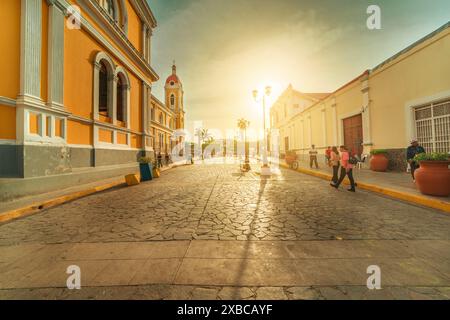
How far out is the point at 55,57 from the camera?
23.0 feet

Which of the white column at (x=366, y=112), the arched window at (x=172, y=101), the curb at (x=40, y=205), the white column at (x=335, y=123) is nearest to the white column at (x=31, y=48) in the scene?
the curb at (x=40, y=205)

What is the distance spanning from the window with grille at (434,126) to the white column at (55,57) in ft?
52.4

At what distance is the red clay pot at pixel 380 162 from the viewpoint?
1074 cm

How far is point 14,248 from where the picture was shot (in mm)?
2918

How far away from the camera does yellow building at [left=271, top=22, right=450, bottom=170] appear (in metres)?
8.39

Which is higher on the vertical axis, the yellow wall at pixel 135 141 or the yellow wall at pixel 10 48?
the yellow wall at pixel 10 48

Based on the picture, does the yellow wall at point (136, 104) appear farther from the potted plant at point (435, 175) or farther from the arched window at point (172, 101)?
the arched window at point (172, 101)

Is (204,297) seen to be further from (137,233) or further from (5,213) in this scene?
(5,213)

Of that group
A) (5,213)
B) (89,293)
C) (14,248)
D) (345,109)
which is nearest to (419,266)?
(89,293)

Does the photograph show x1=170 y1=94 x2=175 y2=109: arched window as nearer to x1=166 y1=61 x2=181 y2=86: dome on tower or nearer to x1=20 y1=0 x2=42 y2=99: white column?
x1=166 y1=61 x2=181 y2=86: dome on tower

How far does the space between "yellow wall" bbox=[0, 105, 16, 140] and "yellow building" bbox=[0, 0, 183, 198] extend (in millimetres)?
20

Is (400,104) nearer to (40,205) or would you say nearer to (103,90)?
(40,205)
